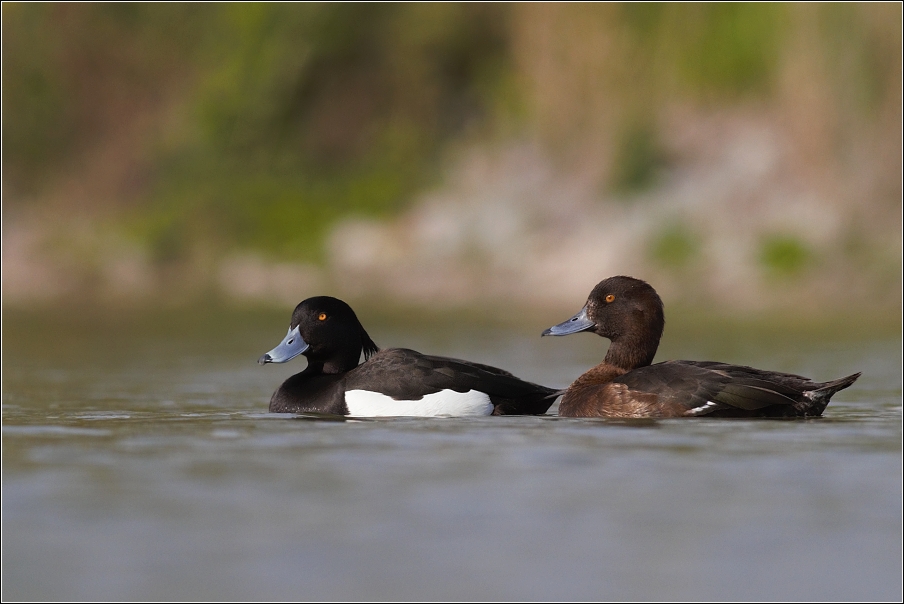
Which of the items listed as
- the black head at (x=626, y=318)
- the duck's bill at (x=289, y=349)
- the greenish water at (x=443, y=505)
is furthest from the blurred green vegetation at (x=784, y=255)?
the duck's bill at (x=289, y=349)

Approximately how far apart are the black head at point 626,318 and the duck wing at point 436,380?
0.37m

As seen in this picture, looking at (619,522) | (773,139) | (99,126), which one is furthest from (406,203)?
(619,522)

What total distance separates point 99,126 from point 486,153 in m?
7.92

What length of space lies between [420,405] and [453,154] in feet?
50.7

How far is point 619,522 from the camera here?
203 inches

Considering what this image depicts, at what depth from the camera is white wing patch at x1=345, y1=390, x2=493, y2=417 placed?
820cm

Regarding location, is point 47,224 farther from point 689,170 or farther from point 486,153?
point 689,170

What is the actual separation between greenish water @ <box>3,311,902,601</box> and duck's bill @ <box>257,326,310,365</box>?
0.34 metres

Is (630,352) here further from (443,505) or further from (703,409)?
(443,505)

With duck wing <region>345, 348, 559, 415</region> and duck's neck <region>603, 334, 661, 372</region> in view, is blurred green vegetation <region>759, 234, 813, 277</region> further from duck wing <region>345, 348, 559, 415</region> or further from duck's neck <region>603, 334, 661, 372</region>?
duck wing <region>345, 348, 559, 415</region>

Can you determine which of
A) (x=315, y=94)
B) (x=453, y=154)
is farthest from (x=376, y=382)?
(x=315, y=94)

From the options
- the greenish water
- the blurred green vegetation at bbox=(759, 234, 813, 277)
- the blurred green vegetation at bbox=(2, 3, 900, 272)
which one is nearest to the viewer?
the greenish water

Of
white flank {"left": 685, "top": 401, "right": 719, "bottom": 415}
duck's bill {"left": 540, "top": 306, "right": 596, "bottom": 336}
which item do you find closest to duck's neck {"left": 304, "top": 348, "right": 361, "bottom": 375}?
duck's bill {"left": 540, "top": 306, "right": 596, "bottom": 336}

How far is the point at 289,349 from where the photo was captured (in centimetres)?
873
